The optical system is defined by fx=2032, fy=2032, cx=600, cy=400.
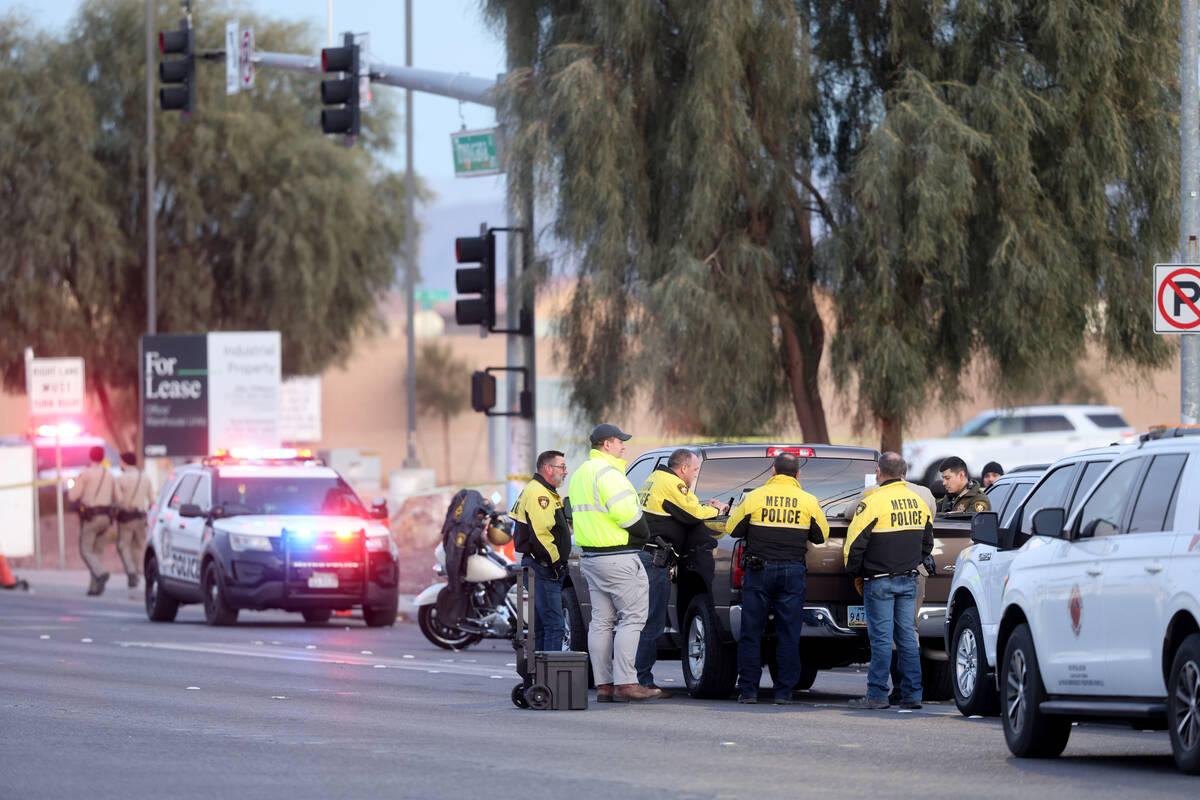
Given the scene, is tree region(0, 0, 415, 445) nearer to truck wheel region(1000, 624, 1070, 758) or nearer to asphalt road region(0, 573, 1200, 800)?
asphalt road region(0, 573, 1200, 800)

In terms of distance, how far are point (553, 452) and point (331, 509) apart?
31.4 feet

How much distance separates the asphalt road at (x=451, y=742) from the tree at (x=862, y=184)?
5984 millimetres

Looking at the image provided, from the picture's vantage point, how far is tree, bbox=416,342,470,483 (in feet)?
261

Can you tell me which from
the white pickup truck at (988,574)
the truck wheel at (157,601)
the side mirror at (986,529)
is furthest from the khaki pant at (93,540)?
the side mirror at (986,529)

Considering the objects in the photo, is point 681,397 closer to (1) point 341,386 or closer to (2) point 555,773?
(2) point 555,773

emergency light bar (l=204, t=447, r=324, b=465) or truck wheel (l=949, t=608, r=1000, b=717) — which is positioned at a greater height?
emergency light bar (l=204, t=447, r=324, b=465)

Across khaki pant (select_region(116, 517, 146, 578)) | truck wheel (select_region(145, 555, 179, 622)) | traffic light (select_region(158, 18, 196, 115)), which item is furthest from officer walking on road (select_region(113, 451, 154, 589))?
traffic light (select_region(158, 18, 196, 115))

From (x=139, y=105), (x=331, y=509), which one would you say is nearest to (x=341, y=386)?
(x=139, y=105)

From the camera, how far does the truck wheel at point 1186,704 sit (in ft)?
31.3

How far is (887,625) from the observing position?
46.1 ft

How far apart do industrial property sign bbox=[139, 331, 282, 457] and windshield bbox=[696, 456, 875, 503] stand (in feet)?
64.7

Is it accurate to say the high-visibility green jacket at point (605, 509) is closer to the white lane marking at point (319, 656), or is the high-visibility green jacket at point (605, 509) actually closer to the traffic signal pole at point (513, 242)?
the white lane marking at point (319, 656)

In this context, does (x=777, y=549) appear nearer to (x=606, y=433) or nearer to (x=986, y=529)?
(x=606, y=433)

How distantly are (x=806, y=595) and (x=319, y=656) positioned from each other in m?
5.95
